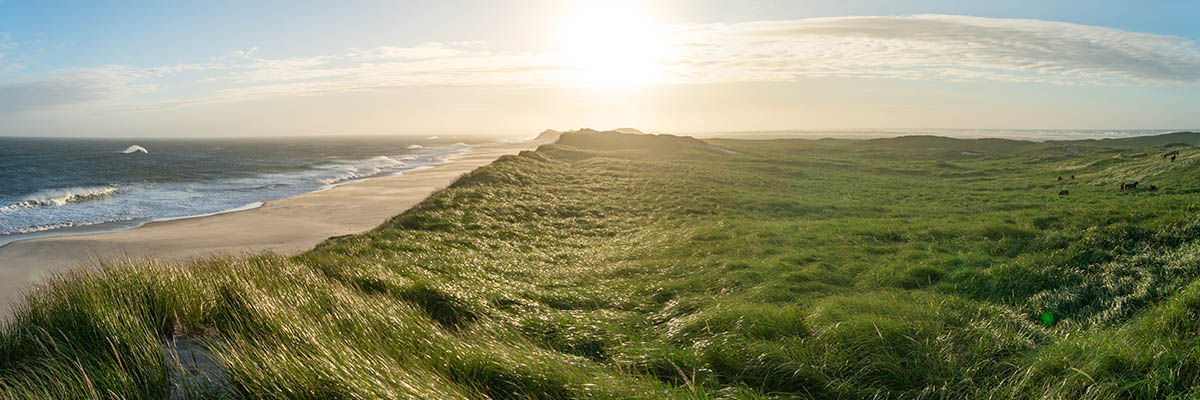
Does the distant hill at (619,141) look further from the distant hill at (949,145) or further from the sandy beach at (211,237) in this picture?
the sandy beach at (211,237)

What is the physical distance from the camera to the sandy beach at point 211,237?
763 inches

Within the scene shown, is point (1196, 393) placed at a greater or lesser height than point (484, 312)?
greater

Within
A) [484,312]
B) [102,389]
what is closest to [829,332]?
[484,312]

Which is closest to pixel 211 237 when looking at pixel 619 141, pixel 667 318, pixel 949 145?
pixel 667 318

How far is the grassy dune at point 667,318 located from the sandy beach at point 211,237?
1188cm

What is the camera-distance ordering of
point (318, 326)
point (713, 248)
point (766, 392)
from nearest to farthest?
point (318, 326) → point (766, 392) → point (713, 248)

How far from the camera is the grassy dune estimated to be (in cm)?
388

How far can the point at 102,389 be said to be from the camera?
11.6 ft

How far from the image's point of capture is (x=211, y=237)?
79.3ft

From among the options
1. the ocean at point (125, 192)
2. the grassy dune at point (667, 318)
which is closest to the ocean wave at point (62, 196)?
the ocean at point (125, 192)

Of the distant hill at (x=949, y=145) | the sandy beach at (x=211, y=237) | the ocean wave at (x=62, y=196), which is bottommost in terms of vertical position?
the sandy beach at (x=211, y=237)

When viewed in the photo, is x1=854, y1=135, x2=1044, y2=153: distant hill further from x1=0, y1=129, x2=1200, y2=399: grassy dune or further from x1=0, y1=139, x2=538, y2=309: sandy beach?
x1=0, y1=139, x2=538, y2=309: sandy beach

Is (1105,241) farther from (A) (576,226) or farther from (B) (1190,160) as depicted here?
(B) (1190,160)

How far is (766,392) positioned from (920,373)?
1.51 meters
